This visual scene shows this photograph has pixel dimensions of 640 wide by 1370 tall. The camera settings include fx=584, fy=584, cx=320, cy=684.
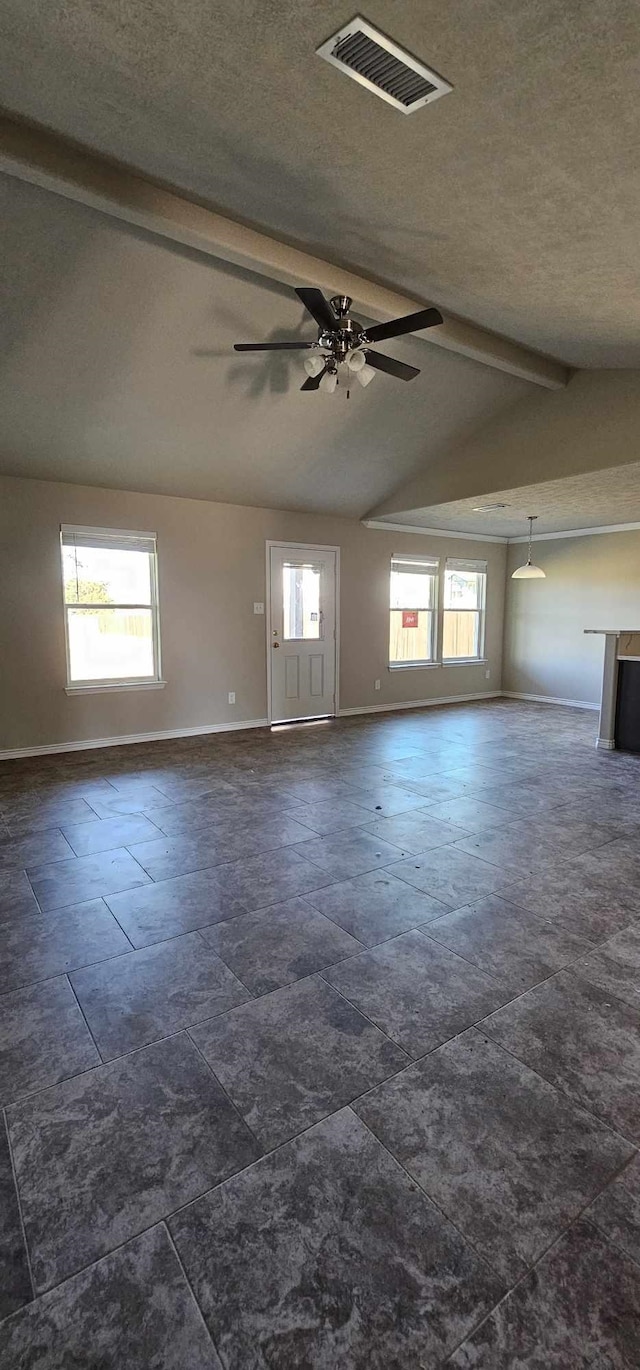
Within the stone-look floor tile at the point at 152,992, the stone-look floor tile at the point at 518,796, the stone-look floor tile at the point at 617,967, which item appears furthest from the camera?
the stone-look floor tile at the point at 518,796

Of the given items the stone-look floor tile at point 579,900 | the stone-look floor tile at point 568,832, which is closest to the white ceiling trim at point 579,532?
the stone-look floor tile at point 568,832

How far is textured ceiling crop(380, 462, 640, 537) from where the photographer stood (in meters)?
4.96

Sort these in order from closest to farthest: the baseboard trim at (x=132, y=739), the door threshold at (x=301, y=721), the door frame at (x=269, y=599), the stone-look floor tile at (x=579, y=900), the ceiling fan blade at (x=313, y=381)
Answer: the stone-look floor tile at (x=579, y=900) < the ceiling fan blade at (x=313, y=381) < the baseboard trim at (x=132, y=739) < the door frame at (x=269, y=599) < the door threshold at (x=301, y=721)

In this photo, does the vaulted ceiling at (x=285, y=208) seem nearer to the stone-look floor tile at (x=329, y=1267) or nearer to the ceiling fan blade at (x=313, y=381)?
the ceiling fan blade at (x=313, y=381)

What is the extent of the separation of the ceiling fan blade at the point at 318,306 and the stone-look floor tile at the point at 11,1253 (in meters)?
3.27

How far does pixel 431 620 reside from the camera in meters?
8.08

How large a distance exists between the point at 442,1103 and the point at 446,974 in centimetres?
58

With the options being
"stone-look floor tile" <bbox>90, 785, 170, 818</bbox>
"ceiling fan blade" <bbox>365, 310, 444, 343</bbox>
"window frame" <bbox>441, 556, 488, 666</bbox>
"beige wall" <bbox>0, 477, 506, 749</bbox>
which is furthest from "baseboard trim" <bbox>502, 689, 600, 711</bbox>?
"ceiling fan blade" <bbox>365, 310, 444, 343</bbox>

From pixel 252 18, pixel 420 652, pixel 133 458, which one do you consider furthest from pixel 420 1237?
pixel 420 652

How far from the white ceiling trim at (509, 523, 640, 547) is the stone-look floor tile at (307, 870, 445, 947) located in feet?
20.3

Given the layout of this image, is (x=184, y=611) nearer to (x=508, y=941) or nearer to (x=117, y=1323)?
(x=508, y=941)

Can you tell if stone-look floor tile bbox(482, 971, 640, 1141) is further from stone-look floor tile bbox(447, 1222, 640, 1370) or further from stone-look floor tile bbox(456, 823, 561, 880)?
stone-look floor tile bbox(456, 823, 561, 880)

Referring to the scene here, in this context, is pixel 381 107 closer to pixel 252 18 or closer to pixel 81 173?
pixel 252 18

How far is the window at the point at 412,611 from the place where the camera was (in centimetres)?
760
